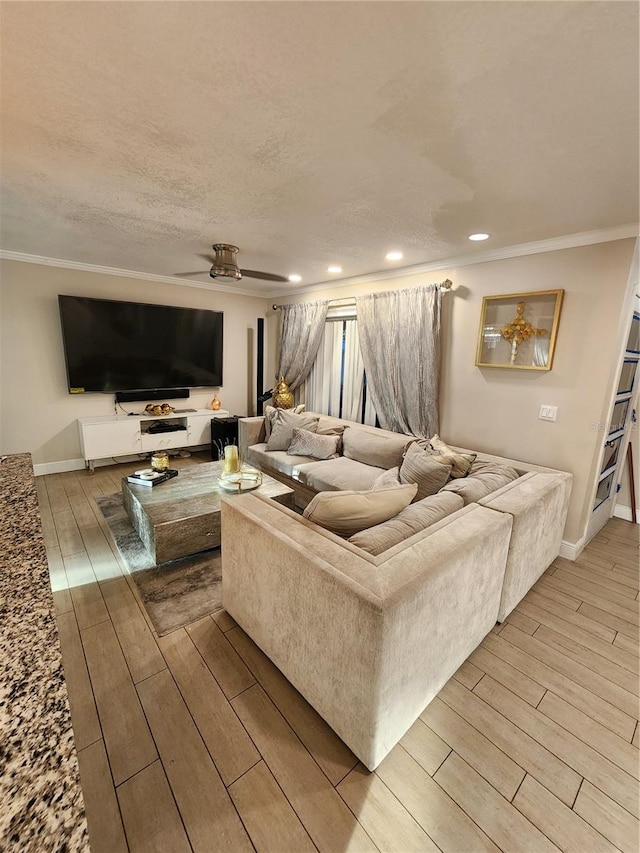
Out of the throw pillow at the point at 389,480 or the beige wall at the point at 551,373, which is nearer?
the beige wall at the point at 551,373

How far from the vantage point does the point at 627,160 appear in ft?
5.18

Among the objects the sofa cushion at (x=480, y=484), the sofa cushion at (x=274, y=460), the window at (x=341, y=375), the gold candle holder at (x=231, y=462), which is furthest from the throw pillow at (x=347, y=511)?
the window at (x=341, y=375)

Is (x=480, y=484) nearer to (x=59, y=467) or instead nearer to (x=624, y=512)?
(x=624, y=512)

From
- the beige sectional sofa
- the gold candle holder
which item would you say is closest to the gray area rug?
the beige sectional sofa

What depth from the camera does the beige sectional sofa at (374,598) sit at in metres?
1.23

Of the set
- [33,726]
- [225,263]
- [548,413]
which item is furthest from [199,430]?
[33,726]

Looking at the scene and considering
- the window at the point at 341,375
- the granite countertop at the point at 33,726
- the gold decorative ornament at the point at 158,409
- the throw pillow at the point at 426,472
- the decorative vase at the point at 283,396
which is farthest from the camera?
the decorative vase at the point at 283,396

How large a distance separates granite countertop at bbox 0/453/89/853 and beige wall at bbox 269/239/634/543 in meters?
3.11

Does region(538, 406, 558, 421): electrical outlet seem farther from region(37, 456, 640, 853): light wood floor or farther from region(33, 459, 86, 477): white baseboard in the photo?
region(33, 459, 86, 477): white baseboard

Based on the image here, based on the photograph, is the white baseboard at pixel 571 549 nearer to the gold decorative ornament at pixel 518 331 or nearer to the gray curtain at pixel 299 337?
the gold decorative ornament at pixel 518 331

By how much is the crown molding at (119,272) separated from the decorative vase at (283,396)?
151 centimetres

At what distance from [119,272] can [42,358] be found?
1287 mm

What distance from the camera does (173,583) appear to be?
2.32 m

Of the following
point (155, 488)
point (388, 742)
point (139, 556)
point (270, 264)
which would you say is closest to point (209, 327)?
point (270, 264)
